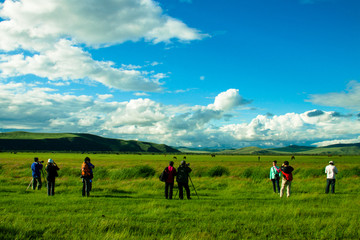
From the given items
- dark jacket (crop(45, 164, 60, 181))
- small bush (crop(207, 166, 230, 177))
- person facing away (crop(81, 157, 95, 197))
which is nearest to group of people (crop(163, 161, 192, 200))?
person facing away (crop(81, 157, 95, 197))

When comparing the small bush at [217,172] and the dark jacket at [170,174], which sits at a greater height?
the dark jacket at [170,174]

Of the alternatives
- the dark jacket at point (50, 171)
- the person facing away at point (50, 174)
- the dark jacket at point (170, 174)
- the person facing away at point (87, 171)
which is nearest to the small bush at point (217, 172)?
the dark jacket at point (170, 174)

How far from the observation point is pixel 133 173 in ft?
111

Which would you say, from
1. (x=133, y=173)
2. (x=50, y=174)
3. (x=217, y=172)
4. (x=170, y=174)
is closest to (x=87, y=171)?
(x=50, y=174)

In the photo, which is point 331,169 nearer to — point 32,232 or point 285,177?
point 285,177

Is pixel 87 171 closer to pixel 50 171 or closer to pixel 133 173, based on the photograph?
pixel 50 171

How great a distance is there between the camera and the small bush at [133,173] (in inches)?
1308

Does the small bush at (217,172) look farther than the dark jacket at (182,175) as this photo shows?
Yes


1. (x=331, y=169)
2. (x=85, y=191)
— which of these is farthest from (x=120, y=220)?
(x=331, y=169)

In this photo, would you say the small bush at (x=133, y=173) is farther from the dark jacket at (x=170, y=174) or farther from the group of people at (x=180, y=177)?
the dark jacket at (x=170, y=174)

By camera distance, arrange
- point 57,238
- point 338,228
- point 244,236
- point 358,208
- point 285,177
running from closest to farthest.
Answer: point 57,238
point 244,236
point 338,228
point 358,208
point 285,177

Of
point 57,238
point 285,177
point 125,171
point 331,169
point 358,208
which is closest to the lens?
point 57,238

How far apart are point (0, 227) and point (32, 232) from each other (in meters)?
1.11

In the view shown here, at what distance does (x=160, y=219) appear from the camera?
Result: 1085 cm
